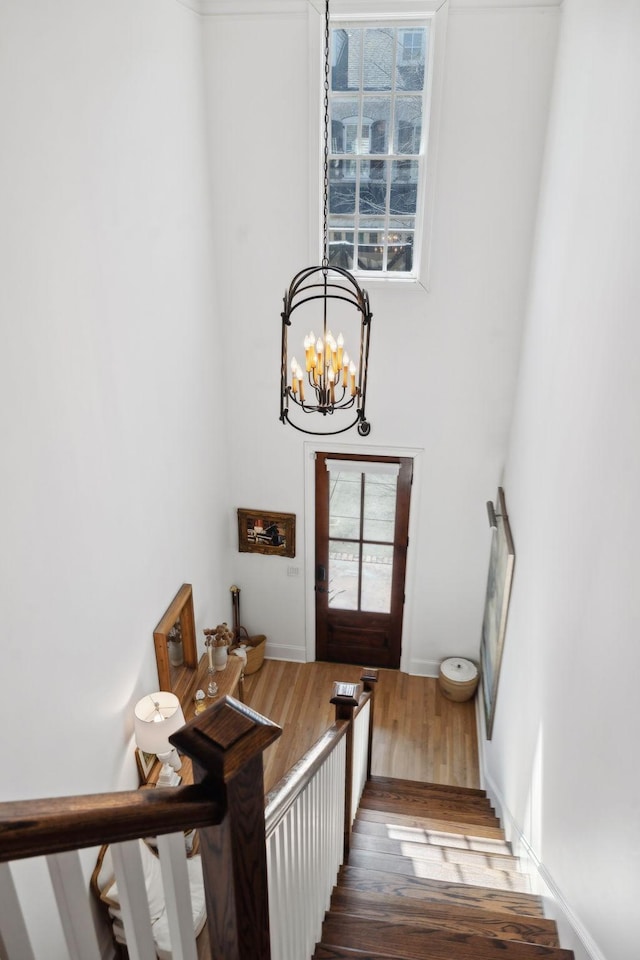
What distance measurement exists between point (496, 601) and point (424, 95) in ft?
12.1

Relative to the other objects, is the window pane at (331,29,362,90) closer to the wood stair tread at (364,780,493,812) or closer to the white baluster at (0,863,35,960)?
the wood stair tread at (364,780,493,812)

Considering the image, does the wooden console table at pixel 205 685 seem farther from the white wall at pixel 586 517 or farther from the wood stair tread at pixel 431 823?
the white wall at pixel 586 517

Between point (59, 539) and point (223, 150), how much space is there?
338 cm

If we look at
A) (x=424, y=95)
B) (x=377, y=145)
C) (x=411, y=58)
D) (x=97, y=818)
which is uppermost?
(x=411, y=58)

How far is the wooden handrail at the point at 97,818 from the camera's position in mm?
967

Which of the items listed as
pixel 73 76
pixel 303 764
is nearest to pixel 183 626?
pixel 303 764

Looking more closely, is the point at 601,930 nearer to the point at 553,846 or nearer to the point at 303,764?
the point at 553,846

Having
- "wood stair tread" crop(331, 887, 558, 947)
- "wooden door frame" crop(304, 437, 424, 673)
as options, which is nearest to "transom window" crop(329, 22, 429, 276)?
"wooden door frame" crop(304, 437, 424, 673)

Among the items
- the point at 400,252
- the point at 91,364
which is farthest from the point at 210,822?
the point at 400,252

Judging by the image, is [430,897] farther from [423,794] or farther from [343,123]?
[343,123]

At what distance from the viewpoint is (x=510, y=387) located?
17.9ft

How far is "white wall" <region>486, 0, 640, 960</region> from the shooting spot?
2301mm

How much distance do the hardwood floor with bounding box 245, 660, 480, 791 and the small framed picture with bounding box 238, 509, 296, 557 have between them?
1.27 m

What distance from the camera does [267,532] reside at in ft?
20.8
